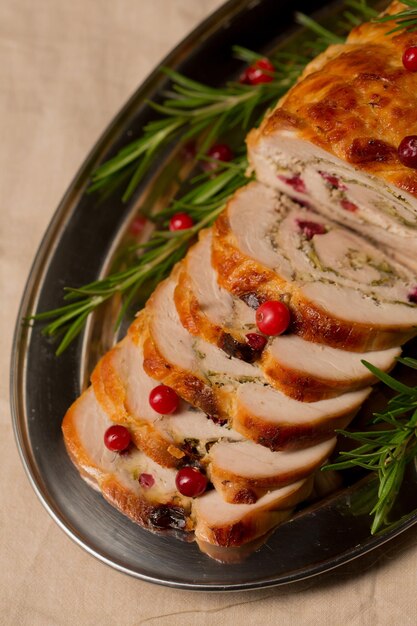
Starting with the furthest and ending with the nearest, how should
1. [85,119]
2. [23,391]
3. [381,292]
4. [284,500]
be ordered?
[85,119]
[23,391]
[381,292]
[284,500]

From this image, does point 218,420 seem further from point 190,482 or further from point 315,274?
point 315,274

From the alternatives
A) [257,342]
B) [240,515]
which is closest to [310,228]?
[257,342]

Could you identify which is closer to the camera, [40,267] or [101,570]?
[101,570]

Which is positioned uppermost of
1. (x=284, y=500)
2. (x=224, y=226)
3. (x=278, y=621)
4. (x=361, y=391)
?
(x=224, y=226)

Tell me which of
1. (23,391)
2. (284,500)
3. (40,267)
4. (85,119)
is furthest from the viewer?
(85,119)

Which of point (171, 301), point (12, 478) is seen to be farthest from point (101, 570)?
point (171, 301)

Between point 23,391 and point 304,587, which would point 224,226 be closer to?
point 23,391
